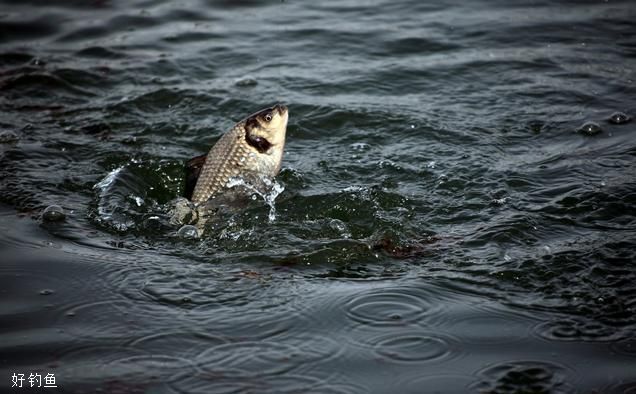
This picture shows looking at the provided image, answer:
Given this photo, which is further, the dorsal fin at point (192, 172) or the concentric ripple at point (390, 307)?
the dorsal fin at point (192, 172)

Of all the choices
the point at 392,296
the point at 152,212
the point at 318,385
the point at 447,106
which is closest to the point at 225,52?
the point at 447,106

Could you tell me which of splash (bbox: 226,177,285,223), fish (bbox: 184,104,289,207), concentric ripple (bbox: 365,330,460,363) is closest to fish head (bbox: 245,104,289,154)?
fish (bbox: 184,104,289,207)

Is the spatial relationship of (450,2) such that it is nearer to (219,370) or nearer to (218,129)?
(218,129)

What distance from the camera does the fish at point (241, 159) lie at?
18.7ft

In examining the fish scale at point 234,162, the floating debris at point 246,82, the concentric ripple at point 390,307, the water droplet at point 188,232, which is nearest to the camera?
the concentric ripple at point 390,307

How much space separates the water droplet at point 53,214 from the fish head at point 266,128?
1.47 metres

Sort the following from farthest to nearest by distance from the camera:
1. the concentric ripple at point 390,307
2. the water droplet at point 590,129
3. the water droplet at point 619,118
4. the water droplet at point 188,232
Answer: the water droplet at point 619,118, the water droplet at point 590,129, the water droplet at point 188,232, the concentric ripple at point 390,307

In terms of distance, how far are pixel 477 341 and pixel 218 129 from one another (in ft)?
13.3

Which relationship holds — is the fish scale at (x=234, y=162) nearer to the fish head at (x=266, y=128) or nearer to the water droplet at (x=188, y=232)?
the fish head at (x=266, y=128)

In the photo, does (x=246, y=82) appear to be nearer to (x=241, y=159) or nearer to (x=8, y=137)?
(x=8, y=137)

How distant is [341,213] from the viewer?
589cm

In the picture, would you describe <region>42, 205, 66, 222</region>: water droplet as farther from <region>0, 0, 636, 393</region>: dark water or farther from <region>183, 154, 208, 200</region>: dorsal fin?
<region>183, 154, 208, 200</region>: dorsal fin

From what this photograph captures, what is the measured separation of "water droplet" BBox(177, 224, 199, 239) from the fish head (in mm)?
731

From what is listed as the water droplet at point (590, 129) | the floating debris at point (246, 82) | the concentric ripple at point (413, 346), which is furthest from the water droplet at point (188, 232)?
the water droplet at point (590, 129)
